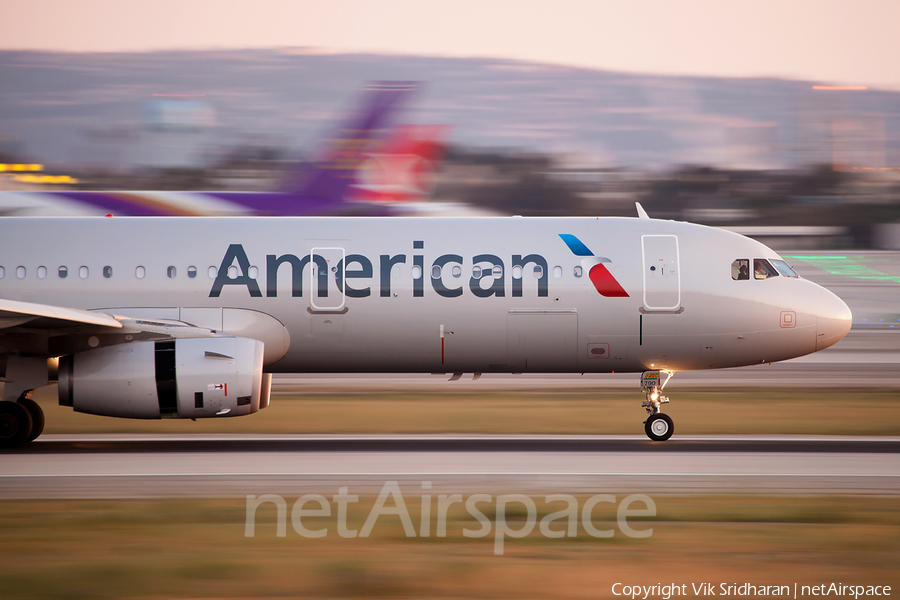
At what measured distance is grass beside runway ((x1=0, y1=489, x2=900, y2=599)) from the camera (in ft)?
25.1

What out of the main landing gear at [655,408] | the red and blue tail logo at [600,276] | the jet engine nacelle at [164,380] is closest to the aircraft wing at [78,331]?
the jet engine nacelle at [164,380]

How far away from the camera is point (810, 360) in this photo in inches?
1238

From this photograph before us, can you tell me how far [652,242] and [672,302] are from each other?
1.11 meters

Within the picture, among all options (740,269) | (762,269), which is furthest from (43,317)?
(762,269)

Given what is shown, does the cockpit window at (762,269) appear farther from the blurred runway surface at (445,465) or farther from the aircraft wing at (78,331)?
the aircraft wing at (78,331)

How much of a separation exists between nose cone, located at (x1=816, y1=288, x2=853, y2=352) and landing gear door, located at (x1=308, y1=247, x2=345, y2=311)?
798cm

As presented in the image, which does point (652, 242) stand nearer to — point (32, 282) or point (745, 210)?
point (32, 282)

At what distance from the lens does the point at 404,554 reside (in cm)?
854

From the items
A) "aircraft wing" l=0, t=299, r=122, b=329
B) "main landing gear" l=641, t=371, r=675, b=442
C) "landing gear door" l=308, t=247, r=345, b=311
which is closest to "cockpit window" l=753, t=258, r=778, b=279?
"main landing gear" l=641, t=371, r=675, b=442

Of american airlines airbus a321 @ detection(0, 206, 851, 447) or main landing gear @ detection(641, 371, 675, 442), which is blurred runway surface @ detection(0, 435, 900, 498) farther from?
american airlines airbus a321 @ detection(0, 206, 851, 447)

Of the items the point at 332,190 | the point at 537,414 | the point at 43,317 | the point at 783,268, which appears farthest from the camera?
the point at 332,190

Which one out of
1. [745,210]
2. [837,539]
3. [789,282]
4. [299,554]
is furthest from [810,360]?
[745,210]

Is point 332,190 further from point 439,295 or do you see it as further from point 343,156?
point 439,295

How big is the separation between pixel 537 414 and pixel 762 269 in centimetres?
573
